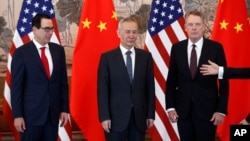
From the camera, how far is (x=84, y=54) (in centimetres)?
391

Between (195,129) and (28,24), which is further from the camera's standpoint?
(28,24)

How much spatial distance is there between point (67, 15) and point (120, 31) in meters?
1.73

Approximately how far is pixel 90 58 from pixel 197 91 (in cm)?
128

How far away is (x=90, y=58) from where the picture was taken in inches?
154

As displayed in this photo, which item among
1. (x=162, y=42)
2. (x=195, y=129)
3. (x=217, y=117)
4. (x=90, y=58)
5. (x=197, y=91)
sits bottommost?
→ (x=195, y=129)

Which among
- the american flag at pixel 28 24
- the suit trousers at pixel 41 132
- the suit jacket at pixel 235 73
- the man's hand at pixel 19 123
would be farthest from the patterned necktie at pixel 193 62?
the american flag at pixel 28 24

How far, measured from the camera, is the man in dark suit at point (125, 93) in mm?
2965

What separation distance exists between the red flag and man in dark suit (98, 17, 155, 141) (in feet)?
2.87

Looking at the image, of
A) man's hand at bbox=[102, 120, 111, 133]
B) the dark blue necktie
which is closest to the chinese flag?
the dark blue necktie

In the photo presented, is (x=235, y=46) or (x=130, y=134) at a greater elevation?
(x=235, y=46)

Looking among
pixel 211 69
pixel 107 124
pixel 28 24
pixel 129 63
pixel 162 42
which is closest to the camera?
pixel 211 69

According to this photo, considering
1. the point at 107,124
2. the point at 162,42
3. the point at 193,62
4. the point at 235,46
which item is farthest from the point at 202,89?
the point at 235,46

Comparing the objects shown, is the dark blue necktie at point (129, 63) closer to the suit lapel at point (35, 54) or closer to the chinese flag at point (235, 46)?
the suit lapel at point (35, 54)

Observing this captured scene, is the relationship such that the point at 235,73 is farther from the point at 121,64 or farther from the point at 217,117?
the point at 121,64
